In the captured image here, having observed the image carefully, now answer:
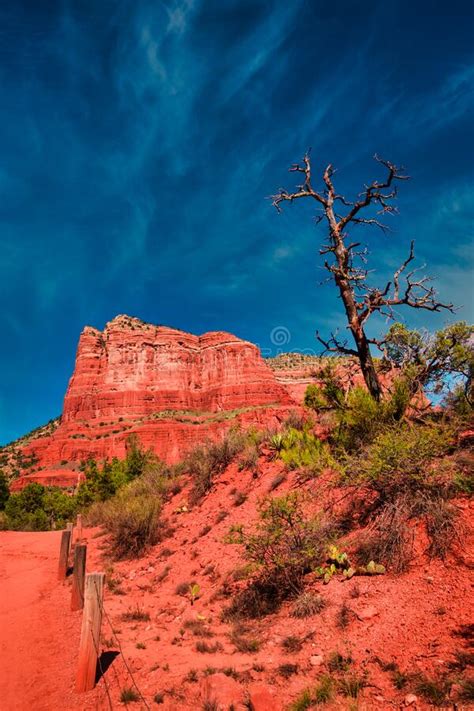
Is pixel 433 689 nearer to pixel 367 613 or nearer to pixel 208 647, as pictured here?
pixel 367 613

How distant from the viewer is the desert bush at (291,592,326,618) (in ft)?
16.9

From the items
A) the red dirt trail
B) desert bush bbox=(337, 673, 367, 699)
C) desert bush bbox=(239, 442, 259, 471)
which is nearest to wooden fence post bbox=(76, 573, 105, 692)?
the red dirt trail

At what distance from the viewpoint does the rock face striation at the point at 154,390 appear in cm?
6688

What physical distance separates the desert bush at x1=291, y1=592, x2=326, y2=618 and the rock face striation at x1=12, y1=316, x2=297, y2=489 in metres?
59.5

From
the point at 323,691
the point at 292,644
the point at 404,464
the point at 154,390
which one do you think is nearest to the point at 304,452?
the point at 404,464

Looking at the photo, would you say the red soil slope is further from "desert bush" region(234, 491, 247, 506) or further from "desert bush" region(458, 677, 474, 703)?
"desert bush" region(234, 491, 247, 506)

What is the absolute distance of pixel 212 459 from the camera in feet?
43.3

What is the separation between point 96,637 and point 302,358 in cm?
9639

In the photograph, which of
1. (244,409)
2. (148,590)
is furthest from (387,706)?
(244,409)

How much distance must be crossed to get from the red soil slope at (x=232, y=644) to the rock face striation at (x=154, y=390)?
189ft

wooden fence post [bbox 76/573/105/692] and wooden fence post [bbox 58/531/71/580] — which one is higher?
wooden fence post [bbox 58/531/71/580]

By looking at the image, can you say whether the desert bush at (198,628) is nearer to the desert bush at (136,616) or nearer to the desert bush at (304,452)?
the desert bush at (136,616)

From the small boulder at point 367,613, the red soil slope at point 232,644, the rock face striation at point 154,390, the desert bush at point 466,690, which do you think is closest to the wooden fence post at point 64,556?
the red soil slope at point 232,644

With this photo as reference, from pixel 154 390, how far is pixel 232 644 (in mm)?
74686
